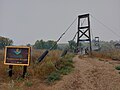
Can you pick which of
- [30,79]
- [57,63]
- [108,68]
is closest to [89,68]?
[108,68]

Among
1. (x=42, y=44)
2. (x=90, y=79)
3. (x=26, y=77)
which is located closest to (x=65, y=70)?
(x=90, y=79)

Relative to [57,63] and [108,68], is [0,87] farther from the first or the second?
[108,68]

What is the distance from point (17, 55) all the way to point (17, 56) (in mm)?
45

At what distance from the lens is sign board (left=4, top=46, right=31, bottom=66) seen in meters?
8.95

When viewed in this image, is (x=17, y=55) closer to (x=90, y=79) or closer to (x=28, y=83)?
(x=28, y=83)

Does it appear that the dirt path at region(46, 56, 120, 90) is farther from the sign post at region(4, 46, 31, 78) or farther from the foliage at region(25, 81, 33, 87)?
the sign post at region(4, 46, 31, 78)

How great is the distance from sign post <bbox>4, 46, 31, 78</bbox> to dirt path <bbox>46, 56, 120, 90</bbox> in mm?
1713

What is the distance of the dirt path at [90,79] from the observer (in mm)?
8078

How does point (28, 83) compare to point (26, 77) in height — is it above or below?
below

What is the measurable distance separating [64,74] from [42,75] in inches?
39.1

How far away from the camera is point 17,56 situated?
903 centimetres

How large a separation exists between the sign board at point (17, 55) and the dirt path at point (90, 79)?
1.75 metres

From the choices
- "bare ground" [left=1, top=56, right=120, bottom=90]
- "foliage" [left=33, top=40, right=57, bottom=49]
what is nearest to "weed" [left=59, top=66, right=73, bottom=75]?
"bare ground" [left=1, top=56, right=120, bottom=90]

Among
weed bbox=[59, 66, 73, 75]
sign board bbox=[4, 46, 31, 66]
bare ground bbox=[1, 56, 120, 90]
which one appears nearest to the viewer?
bare ground bbox=[1, 56, 120, 90]
